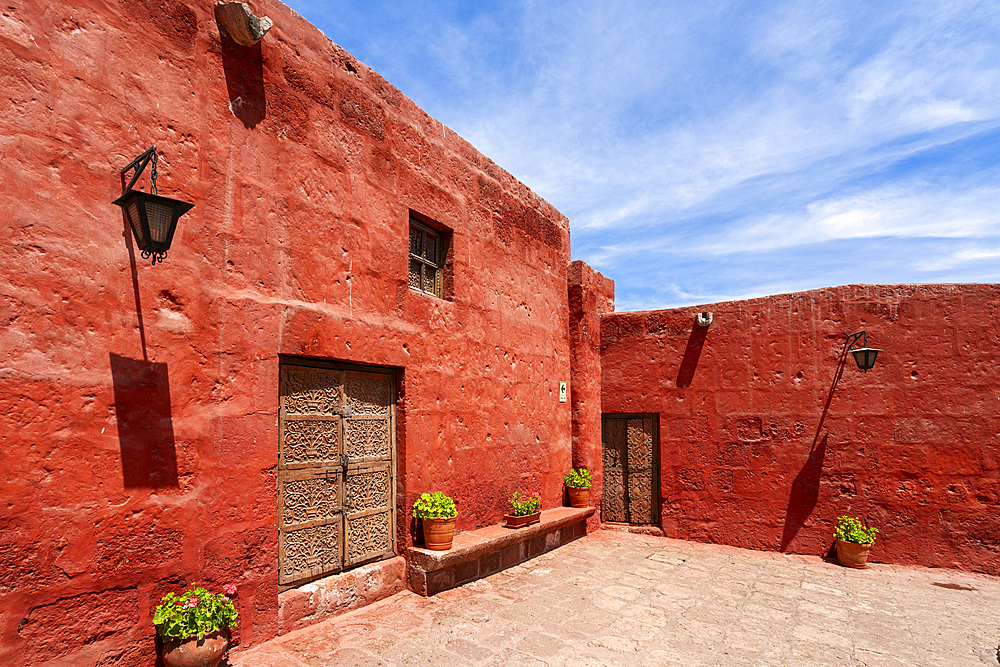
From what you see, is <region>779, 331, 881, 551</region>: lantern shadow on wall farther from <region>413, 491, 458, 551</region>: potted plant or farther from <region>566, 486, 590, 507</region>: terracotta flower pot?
<region>413, 491, 458, 551</region>: potted plant

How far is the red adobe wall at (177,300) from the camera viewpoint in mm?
3199

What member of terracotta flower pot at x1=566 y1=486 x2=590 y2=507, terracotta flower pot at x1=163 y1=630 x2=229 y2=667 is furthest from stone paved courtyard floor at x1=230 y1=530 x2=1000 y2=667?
terracotta flower pot at x1=566 y1=486 x2=590 y2=507

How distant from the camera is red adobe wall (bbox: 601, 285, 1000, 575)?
7012mm

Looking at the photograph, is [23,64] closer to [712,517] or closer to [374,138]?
[374,138]

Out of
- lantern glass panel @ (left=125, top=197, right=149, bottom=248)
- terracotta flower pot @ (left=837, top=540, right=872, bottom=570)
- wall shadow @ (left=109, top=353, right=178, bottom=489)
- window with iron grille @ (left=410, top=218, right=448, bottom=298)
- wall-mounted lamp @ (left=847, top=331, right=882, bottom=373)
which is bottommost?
terracotta flower pot @ (left=837, top=540, right=872, bottom=570)

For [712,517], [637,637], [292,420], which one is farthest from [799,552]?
[292,420]

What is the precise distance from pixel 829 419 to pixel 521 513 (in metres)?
4.09

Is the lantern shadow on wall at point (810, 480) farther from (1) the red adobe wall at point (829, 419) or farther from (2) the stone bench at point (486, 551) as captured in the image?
(2) the stone bench at point (486, 551)

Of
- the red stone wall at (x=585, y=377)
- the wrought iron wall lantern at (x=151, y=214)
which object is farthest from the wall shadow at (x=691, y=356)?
the wrought iron wall lantern at (x=151, y=214)

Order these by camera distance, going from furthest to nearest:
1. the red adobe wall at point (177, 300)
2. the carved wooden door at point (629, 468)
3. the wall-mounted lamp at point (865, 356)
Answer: the carved wooden door at point (629, 468), the wall-mounted lamp at point (865, 356), the red adobe wall at point (177, 300)

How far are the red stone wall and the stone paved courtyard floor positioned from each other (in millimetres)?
1755

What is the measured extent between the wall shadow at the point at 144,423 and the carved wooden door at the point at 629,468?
6.43 m

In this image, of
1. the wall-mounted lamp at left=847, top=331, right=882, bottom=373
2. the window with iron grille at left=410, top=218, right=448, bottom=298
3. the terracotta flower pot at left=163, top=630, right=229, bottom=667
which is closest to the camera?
the terracotta flower pot at left=163, top=630, right=229, bottom=667

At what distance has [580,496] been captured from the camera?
816 cm
